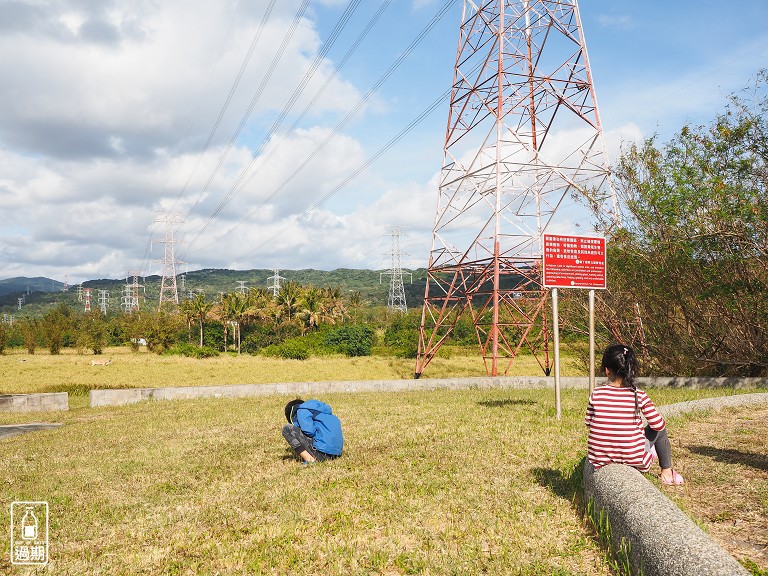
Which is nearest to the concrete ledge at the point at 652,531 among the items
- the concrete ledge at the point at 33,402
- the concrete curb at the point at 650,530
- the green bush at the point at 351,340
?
the concrete curb at the point at 650,530

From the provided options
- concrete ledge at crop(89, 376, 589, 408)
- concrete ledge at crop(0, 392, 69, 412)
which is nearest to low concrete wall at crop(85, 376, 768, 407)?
concrete ledge at crop(89, 376, 589, 408)

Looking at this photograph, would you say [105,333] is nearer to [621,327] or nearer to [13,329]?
[13,329]

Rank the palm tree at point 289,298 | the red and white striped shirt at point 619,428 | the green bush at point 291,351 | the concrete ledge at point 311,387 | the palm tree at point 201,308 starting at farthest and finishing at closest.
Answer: the palm tree at point 201,308 < the palm tree at point 289,298 < the green bush at point 291,351 < the concrete ledge at point 311,387 < the red and white striped shirt at point 619,428

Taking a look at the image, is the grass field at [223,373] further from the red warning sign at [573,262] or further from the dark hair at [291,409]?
the dark hair at [291,409]

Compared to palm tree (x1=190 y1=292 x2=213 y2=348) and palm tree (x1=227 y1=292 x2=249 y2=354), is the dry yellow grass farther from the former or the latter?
palm tree (x1=190 y1=292 x2=213 y2=348)

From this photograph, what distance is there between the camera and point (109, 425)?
1445 centimetres

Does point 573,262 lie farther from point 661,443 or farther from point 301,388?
point 301,388

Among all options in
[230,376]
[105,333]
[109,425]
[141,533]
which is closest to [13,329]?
[105,333]

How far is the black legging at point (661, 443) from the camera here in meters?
6.07

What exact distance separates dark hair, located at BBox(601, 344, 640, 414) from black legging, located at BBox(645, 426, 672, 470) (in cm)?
40

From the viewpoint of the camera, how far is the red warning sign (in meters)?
11.1

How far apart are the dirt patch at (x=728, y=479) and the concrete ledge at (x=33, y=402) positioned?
19977mm

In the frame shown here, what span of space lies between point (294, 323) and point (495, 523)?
61329mm

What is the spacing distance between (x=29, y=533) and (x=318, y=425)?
12.3 ft
